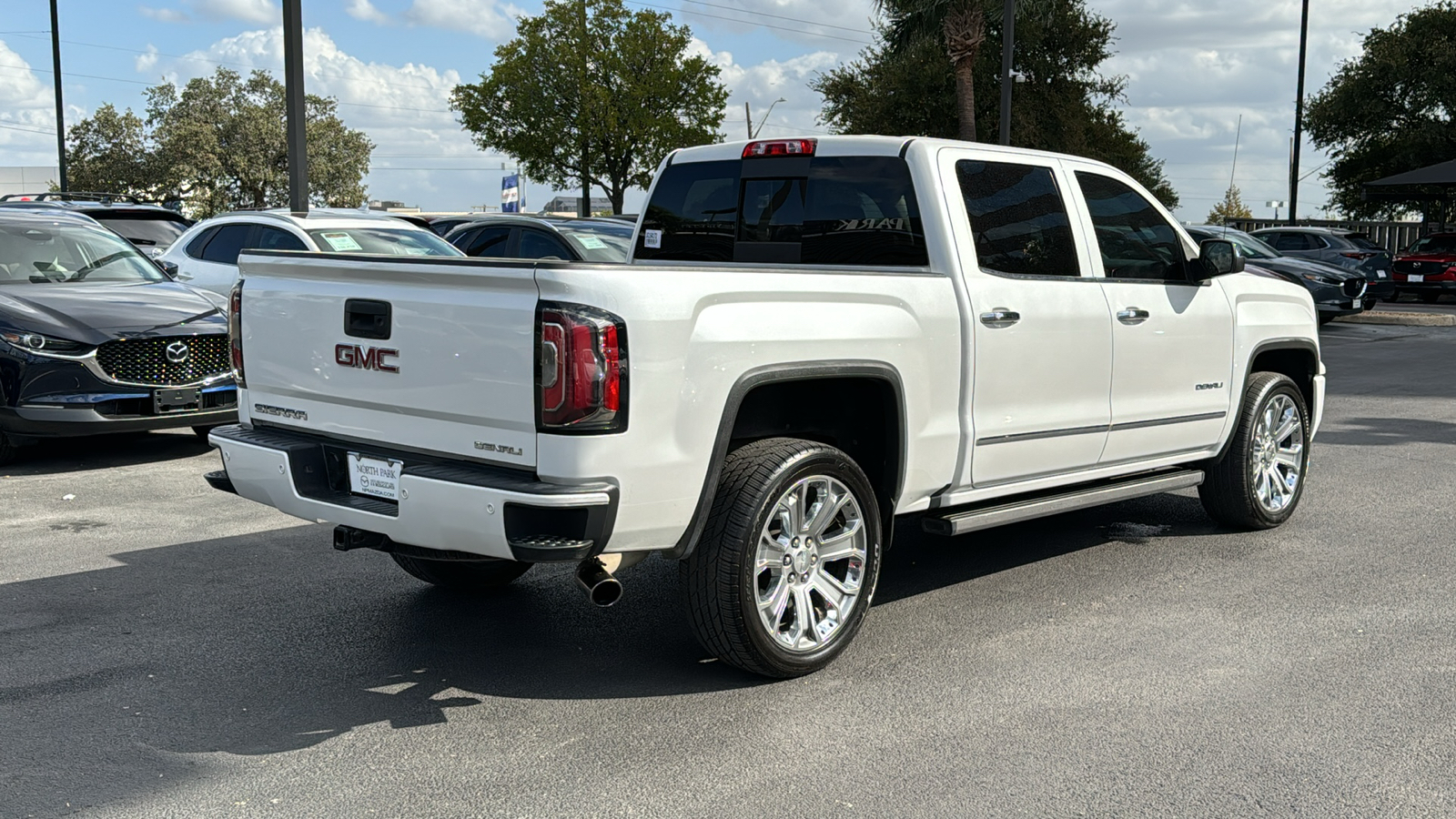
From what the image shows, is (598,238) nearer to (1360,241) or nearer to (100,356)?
(100,356)

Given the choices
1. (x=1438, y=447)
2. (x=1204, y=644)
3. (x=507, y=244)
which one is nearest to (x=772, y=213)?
(x=1204, y=644)

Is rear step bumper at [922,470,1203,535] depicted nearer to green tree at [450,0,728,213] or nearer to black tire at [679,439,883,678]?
black tire at [679,439,883,678]

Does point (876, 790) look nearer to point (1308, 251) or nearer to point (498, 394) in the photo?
point (498, 394)

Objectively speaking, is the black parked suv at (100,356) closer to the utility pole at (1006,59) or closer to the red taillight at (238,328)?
the red taillight at (238,328)

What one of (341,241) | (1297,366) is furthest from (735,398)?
(341,241)

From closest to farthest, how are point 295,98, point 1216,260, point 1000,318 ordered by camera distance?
point 1000,318, point 1216,260, point 295,98

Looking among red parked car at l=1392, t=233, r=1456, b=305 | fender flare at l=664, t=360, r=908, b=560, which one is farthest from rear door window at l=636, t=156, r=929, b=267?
red parked car at l=1392, t=233, r=1456, b=305

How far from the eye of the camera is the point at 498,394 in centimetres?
406

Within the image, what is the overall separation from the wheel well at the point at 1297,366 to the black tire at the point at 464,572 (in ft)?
14.0

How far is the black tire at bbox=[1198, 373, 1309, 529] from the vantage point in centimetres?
681

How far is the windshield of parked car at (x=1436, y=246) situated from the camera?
27.5 meters

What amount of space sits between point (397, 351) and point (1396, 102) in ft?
135

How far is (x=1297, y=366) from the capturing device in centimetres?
754

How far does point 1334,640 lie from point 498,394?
3360 mm
